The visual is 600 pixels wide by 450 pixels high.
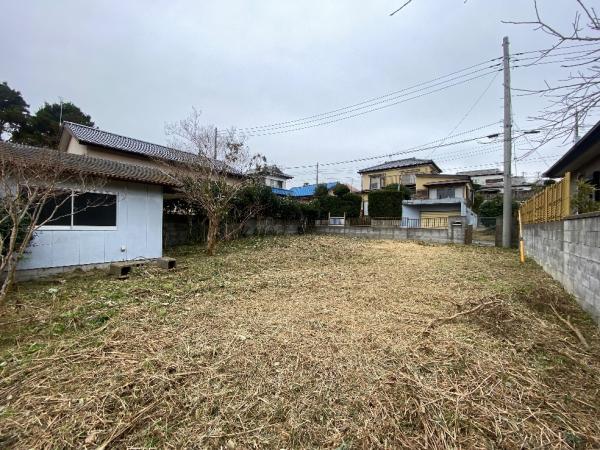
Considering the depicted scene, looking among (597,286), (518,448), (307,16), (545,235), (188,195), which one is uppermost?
(307,16)

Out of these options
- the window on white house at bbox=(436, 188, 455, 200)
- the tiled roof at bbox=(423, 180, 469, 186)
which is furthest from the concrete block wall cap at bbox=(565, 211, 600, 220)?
the window on white house at bbox=(436, 188, 455, 200)

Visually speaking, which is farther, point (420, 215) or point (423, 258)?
point (420, 215)

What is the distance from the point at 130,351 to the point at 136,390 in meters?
0.61

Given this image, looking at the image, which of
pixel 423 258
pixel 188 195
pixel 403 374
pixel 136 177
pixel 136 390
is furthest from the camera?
pixel 188 195

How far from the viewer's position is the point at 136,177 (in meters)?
6.55

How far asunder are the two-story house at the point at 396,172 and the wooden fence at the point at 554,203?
61.6 feet

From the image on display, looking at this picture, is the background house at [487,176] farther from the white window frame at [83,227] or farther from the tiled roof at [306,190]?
the white window frame at [83,227]

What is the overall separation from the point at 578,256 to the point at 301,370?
12.1ft

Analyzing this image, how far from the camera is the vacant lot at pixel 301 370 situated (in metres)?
1.56

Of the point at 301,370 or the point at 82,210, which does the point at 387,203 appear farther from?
the point at 301,370

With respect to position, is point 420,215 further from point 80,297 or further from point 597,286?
point 80,297

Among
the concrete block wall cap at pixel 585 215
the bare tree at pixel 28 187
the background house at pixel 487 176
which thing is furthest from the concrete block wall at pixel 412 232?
the background house at pixel 487 176

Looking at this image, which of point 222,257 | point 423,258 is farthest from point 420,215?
point 222,257

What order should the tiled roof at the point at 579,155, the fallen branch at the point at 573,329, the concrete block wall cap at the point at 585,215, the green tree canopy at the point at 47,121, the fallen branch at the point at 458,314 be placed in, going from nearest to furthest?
1. the fallen branch at the point at 573,329
2. the fallen branch at the point at 458,314
3. the concrete block wall cap at the point at 585,215
4. the tiled roof at the point at 579,155
5. the green tree canopy at the point at 47,121
